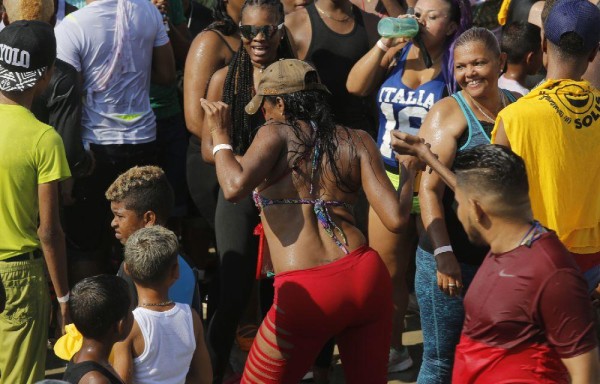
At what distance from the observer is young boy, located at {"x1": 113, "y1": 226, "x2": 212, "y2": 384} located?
4008 millimetres

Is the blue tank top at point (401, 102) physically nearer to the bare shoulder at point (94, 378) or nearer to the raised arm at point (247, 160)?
the raised arm at point (247, 160)

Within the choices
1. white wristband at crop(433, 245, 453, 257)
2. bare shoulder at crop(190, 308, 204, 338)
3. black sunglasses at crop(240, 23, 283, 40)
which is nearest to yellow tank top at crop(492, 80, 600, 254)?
white wristband at crop(433, 245, 453, 257)

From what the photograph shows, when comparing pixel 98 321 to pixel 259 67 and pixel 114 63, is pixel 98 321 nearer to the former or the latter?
pixel 259 67

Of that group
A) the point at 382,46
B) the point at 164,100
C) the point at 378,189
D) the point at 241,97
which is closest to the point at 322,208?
the point at 378,189

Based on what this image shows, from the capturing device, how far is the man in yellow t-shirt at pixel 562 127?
4.17m

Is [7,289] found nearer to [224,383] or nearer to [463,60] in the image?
[224,383]

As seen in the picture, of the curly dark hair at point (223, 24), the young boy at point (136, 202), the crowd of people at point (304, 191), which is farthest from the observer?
the curly dark hair at point (223, 24)

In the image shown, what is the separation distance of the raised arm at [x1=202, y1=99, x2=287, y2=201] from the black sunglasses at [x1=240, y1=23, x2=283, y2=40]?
1194mm

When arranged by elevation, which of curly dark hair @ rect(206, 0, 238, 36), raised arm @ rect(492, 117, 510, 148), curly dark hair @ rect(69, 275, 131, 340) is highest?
raised arm @ rect(492, 117, 510, 148)

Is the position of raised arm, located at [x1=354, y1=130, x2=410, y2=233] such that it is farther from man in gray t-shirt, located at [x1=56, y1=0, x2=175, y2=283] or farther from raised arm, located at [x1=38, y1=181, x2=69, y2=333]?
man in gray t-shirt, located at [x1=56, y1=0, x2=175, y2=283]

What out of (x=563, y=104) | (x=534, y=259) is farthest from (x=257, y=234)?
(x=534, y=259)

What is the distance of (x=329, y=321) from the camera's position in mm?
A: 4164

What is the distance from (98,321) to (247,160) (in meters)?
0.89

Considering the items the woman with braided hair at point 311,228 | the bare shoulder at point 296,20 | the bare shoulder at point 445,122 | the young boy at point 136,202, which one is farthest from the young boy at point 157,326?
the bare shoulder at point 296,20
